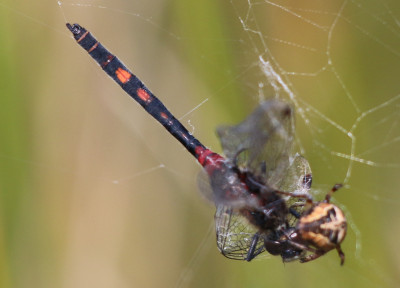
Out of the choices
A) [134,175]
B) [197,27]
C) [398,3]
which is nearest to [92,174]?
[134,175]

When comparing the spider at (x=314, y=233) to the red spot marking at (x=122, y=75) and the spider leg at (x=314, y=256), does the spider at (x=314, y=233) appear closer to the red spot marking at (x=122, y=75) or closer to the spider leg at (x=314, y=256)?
the spider leg at (x=314, y=256)

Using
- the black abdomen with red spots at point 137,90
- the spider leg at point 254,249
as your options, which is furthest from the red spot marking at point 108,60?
the spider leg at point 254,249

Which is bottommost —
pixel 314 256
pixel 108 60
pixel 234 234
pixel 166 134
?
pixel 314 256

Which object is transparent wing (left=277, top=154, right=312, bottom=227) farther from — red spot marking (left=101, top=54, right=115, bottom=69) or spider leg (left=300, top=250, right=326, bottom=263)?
red spot marking (left=101, top=54, right=115, bottom=69)

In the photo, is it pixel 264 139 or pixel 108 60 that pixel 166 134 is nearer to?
pixel 108 60

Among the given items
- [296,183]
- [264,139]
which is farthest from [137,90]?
[296,183]

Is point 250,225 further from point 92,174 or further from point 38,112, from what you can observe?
point 38,112

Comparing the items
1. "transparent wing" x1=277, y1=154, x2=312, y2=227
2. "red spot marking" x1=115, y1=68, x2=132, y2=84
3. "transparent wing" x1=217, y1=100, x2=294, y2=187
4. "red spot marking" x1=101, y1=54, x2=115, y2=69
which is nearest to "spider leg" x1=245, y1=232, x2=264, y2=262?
"transparent wing" x1=277, y1=154, x2=312, y2=227
